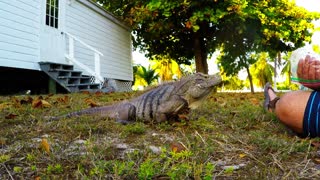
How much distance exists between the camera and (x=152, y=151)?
2420mm

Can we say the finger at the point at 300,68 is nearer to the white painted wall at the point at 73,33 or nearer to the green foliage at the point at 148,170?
the green foliage at the point at 148,170

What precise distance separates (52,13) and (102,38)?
4.13 meters

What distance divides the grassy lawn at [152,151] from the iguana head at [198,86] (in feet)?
0.81

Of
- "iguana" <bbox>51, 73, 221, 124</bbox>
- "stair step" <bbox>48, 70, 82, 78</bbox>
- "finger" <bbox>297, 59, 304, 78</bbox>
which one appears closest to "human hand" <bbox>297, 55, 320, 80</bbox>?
"finger" <bbox>297, 59, 304, 78</bbox>

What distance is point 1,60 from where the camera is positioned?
1045 cm

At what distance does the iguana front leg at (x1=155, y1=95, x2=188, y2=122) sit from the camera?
3398 millimetres

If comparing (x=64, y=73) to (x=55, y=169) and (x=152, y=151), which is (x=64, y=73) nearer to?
(x=152, y=151)

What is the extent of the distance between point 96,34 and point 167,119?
13.6 m

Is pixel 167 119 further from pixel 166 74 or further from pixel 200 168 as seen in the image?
pixel 166 74

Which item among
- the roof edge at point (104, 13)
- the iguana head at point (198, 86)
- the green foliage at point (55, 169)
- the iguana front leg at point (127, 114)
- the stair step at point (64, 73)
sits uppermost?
the roof edge at point (104, 13)

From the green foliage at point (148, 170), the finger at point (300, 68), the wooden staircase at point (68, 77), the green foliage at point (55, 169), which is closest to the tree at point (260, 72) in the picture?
the wooden staircase at point (68, 77)

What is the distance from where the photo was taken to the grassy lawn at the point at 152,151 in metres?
2.00

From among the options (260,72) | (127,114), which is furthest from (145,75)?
(127,114)

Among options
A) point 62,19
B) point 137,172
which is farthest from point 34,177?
point 62,19
